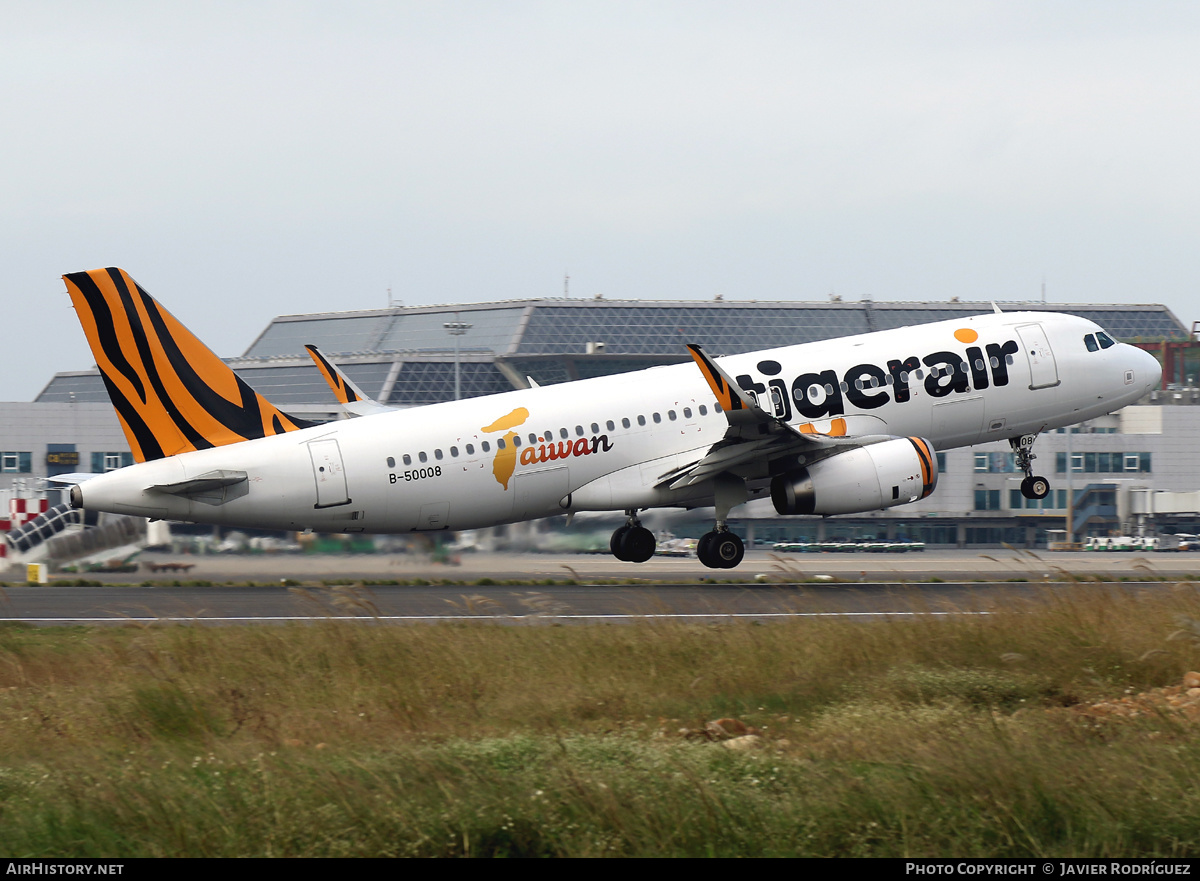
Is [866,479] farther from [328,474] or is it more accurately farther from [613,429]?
[328,474]

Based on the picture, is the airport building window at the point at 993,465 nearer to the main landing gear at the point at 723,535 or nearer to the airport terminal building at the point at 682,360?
the airport terminal building at the point at 682,360

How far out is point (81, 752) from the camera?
1288cm

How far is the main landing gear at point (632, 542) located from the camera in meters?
34.7

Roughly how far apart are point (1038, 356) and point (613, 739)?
2589 cm

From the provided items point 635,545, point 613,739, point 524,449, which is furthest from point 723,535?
point 613,739

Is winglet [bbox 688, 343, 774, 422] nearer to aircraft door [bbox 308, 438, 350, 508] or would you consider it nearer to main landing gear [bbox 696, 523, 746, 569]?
main landing gear [bbox 696, 523, 746, 569]

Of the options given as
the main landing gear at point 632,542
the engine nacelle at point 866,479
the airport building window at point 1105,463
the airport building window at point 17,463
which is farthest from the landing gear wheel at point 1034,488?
the airport building window at point 17,463

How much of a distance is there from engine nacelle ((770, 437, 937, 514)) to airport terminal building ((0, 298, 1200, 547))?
3618 centimetres

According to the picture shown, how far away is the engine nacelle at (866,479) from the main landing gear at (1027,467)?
529 centimetres

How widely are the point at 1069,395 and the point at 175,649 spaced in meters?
26.2

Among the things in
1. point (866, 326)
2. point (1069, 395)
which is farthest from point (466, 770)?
point (866, 326)

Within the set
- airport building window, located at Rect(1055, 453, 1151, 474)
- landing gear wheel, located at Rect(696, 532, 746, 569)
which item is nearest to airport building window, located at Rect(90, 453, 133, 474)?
landing gear wheel, located at Rect(696, 532, 746, 569)

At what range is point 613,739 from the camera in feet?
41.4

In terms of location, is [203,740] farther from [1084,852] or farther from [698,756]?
[1084,852]
